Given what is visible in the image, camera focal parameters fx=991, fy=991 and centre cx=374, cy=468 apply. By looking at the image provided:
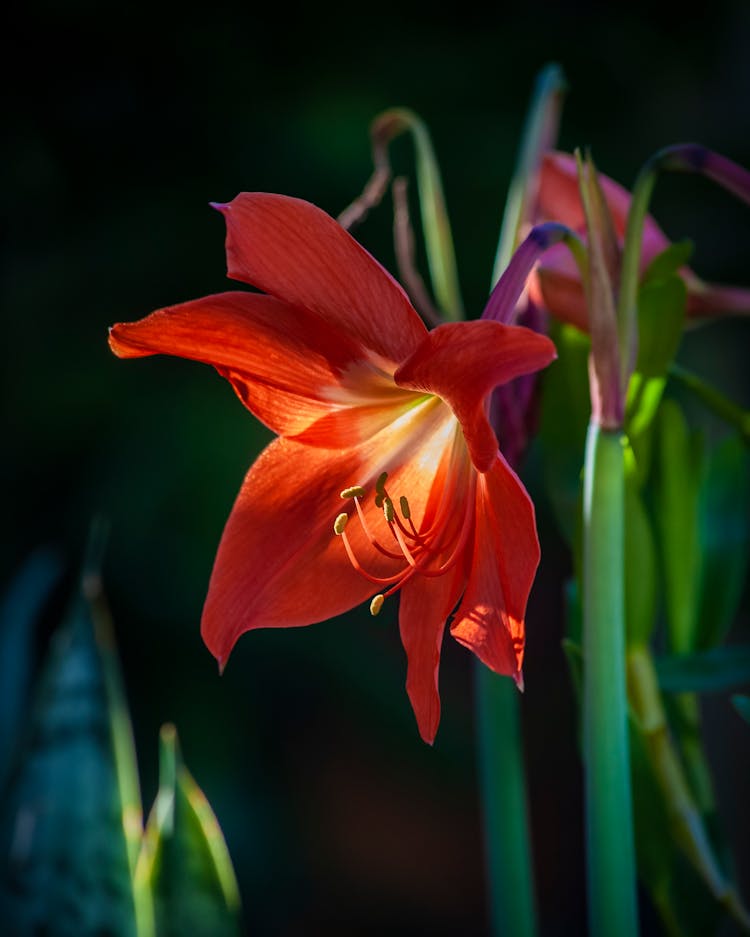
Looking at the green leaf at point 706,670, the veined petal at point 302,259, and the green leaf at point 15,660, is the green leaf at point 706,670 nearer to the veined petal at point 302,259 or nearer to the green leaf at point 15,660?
the veined petal at point 302,259

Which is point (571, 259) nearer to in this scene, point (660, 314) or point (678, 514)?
point (660, 314)

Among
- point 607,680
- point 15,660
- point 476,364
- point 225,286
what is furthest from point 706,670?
point 225,286

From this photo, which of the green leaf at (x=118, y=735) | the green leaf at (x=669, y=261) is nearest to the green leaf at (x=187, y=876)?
the green leaf at (x=118, y=735)

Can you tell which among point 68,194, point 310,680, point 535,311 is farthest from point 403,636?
point 68,194

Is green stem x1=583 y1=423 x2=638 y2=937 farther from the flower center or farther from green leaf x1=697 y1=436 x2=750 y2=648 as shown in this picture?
green leaf x1=697 y1=436 x2=750 y2=648

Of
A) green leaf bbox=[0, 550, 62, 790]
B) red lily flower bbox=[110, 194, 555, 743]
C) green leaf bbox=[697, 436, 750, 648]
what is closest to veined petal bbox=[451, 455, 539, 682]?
red lily flower bbox=[110, 194, 555, 743]

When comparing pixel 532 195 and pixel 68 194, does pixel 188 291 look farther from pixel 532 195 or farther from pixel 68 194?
pixel 532 195
